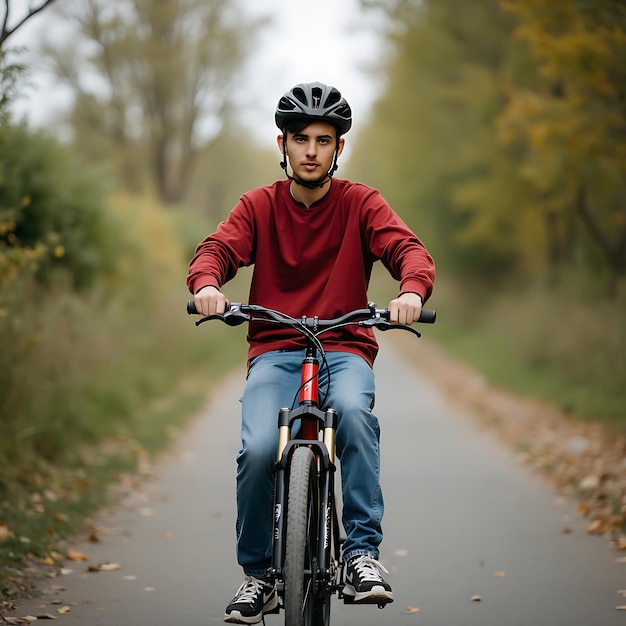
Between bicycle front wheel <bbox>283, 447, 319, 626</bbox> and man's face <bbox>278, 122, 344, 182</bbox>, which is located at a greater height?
man's face <bbox>278, 122, 344, 182</bbox>

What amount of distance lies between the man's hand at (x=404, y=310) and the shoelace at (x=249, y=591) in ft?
4.01

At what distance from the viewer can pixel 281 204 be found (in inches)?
187

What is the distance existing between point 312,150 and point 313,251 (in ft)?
1.45

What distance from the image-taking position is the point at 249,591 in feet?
14.1

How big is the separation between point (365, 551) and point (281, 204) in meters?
1.56

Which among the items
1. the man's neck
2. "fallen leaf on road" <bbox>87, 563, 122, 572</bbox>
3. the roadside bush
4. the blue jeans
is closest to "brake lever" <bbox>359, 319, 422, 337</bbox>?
the blue jeans

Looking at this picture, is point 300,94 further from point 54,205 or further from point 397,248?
point 54,205

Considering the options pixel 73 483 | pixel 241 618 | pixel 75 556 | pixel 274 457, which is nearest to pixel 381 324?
pixel 274 457

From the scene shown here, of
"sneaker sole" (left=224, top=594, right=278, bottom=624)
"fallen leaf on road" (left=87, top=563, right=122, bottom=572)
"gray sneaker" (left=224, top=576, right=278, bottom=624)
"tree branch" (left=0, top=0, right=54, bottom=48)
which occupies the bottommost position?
"sneaker sole" (left=224, top=594, right=278, bottom=624)

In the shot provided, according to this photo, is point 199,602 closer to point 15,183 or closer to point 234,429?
point 15,183

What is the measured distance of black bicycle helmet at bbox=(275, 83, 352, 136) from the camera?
15.1ft

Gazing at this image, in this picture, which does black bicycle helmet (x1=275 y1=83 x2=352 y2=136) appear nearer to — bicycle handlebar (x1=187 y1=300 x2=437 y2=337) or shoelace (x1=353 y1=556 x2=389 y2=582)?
bicycle handlebar (x1=187 y1=300 x2=437 y2=337)

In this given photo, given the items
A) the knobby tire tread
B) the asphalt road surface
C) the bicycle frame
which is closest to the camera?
the knobby tire tread

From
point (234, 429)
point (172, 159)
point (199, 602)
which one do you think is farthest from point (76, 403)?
point (172, 159)
